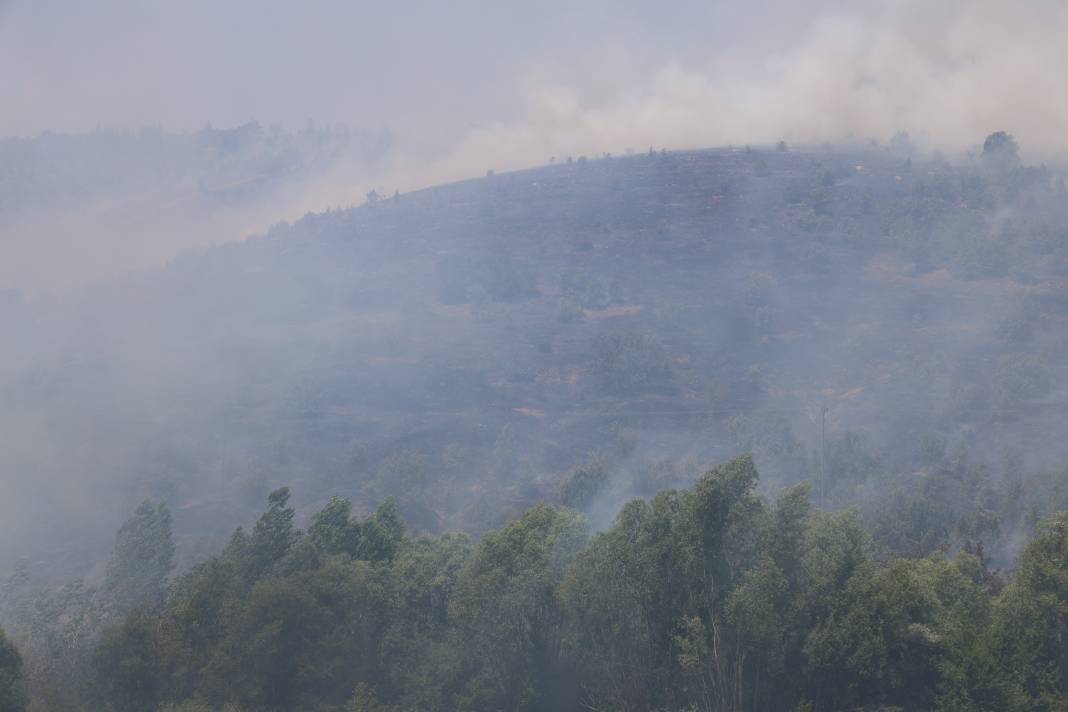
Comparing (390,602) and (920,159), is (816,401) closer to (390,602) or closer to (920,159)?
(390,602)

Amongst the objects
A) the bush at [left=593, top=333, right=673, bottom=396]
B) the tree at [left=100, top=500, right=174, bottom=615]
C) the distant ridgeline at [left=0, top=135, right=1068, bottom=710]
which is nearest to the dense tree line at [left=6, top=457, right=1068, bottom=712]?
the distant ridgeline at [left=0, top=135, right=1068, bottom=710]

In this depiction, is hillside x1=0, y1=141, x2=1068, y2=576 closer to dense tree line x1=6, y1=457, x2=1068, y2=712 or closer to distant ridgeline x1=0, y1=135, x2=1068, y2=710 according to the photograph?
distant ridgeline x1=0, y1=135, x2=1068, y2=710

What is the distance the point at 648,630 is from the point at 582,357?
55985 mm

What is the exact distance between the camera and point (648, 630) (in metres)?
27.0

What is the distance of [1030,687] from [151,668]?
86.7 feet

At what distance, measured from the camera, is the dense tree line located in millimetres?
24797

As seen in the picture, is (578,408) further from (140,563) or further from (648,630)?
(648,630)

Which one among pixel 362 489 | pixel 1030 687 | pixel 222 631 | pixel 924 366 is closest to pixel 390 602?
pixel 222 631

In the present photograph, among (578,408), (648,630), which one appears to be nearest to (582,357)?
(578,408)

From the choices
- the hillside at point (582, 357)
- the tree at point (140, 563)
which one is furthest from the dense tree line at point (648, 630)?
the hillside at point (582, 357)

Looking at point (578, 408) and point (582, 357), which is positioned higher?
point (582, 357)

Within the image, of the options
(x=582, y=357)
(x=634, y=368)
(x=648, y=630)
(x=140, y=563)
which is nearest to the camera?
(x=648, y=630)

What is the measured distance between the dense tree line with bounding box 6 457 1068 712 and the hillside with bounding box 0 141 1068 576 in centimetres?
1857

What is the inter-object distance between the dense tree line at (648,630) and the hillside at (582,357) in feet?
60.9
